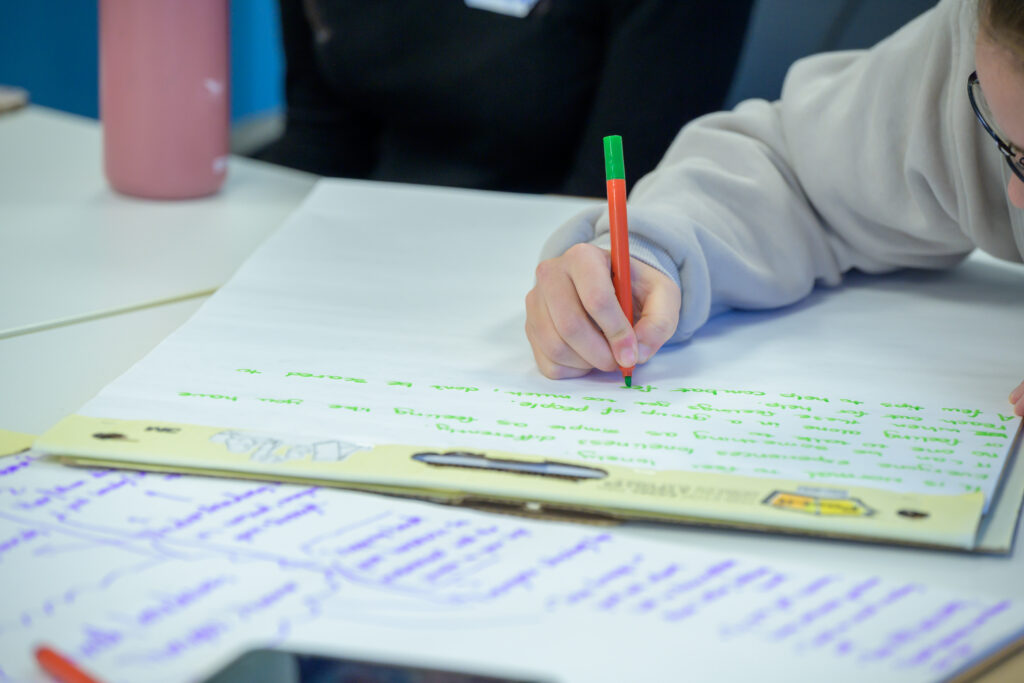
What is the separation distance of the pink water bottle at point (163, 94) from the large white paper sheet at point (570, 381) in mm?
149

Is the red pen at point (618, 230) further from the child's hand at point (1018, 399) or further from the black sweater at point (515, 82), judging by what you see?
the black sweater at point (515, 82)

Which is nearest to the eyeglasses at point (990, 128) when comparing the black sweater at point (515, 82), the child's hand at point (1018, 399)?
the child's hand at point (1018, 399)

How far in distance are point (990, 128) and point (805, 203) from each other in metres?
0.19

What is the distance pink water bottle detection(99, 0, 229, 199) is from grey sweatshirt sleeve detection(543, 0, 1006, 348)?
→ 36 centimetres

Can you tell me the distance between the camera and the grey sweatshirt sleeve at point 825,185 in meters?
0.62

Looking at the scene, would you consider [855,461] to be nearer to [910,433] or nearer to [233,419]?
[910,433]

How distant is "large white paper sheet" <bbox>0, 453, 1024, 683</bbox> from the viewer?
1.08 ft

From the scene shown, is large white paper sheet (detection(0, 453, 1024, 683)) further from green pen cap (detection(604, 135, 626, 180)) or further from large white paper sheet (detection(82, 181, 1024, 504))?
green pen cap (detection(604, 135, 626, 180))

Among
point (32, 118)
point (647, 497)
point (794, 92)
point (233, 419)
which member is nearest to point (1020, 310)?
point (794, 92)

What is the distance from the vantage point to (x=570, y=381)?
0.55 m

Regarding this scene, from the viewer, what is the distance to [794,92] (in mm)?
745

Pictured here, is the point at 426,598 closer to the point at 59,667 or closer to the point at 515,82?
the point at 59,667

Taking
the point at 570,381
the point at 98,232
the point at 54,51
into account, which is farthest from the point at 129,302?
the point at 54,51

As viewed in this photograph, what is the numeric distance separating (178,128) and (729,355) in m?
0.49
